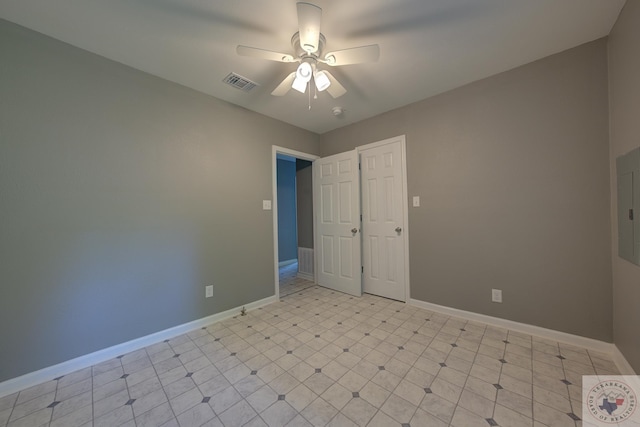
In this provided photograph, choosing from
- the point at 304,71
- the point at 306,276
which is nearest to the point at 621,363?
the point at 304,71

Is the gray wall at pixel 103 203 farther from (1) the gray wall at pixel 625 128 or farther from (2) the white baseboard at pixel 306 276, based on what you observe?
(1) the gray wall at pixel 625 128

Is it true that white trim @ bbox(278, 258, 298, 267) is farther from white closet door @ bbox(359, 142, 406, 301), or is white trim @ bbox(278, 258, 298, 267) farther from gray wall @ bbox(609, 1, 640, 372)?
Result: gray wall @ bbox(609, 1, 640, 372)

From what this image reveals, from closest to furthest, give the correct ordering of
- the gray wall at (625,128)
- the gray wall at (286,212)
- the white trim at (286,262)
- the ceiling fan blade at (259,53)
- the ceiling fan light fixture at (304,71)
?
the gray wall at (625,128), the ceiling fan blade at (259,53), the ceiling fan light fixture at (304,71), the white trim at (286,262), the gray wall at (286,212)

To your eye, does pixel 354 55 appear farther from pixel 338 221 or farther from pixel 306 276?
pixel 306 276

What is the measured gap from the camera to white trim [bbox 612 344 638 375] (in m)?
1.49

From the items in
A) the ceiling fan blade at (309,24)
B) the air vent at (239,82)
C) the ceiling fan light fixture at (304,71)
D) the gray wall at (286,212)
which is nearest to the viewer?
the ceiling fan blade at (309,24)

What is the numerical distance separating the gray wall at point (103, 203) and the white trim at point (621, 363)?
325 centimetres

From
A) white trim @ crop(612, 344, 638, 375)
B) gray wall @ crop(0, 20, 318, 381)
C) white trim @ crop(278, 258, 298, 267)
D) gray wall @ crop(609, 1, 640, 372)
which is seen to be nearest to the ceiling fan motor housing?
gray wall @ crop(0, 20, 318, 381)

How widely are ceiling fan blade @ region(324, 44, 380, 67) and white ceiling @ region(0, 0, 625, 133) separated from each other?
0.22m

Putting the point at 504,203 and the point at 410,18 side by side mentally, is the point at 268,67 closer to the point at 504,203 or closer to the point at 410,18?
the point at 410,18

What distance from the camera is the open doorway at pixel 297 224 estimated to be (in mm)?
3252

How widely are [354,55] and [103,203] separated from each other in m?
2.32

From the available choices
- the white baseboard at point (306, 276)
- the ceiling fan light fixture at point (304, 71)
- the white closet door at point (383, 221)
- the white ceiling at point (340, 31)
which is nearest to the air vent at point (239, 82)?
the white ceiling at point (340, 31)

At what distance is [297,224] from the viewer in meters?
4.36
